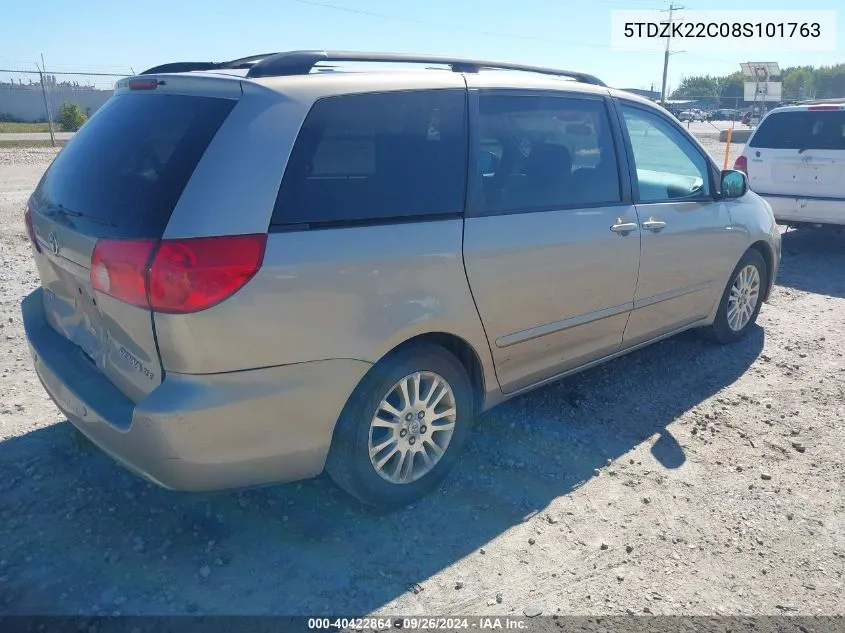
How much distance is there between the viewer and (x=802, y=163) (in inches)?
330

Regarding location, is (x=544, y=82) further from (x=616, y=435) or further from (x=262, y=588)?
(x=262, y=588)

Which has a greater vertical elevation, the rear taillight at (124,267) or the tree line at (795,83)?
the tree line at (795,83)

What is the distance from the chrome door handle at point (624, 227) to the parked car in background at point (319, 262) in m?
0.02

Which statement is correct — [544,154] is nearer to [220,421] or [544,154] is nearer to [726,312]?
[220,421]

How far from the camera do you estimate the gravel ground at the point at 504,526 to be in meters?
2.68

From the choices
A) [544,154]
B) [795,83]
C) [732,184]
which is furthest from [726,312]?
[795,83]

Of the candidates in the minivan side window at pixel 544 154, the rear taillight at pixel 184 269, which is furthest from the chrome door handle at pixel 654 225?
the rear taillight at pixel 184 269

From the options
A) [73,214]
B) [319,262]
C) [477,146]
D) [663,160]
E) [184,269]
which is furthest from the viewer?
[663,160]

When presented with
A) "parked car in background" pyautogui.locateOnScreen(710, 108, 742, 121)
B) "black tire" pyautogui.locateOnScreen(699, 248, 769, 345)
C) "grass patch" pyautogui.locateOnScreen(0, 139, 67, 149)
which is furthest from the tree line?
"black tire" pyautogui.locateOnScreen(699, 248, 769, 345)

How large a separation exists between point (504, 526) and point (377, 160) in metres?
1.70

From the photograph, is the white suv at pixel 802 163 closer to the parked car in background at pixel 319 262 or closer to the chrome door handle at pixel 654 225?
the chrome door handle at pixel 654 225

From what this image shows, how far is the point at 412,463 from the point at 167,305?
136 centimetres

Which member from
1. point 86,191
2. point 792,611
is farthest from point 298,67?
point 792,611

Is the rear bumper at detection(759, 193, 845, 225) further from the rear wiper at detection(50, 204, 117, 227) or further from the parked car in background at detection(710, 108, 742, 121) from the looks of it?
the parked car in background at detection(710, 108, 742, 121)
